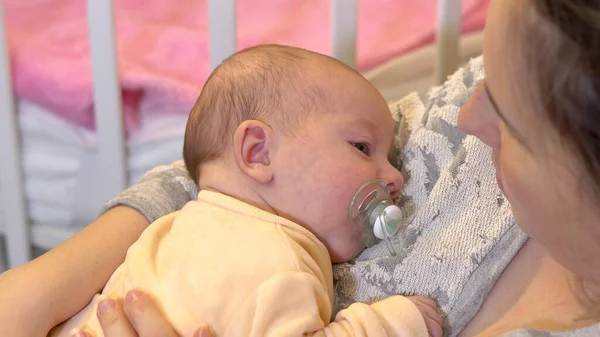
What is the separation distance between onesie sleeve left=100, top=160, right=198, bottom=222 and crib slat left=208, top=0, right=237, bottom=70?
196mm

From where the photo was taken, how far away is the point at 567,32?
1.65 feet

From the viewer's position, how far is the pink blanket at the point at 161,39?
1.15 m

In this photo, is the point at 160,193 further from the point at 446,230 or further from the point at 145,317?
the point at 446,230

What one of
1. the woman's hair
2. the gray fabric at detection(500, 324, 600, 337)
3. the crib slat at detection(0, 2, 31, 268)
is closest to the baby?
the gray fabric at detection(500, 324, 600, 337)

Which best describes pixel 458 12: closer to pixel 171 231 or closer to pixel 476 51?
pixel 476 51

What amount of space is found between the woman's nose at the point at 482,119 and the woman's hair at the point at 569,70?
0.24ft

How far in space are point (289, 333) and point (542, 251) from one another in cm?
31

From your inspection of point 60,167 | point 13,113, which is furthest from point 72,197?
point 13,113

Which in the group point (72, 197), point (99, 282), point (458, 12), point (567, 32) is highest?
point (567, 32)

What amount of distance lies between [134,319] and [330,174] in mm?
267

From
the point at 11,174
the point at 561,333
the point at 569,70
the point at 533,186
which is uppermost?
the point at 569,70

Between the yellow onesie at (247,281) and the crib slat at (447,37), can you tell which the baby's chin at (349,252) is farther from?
the crib slat at (447,37)

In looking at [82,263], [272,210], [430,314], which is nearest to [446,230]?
[430,314]

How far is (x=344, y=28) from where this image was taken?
103 cm
